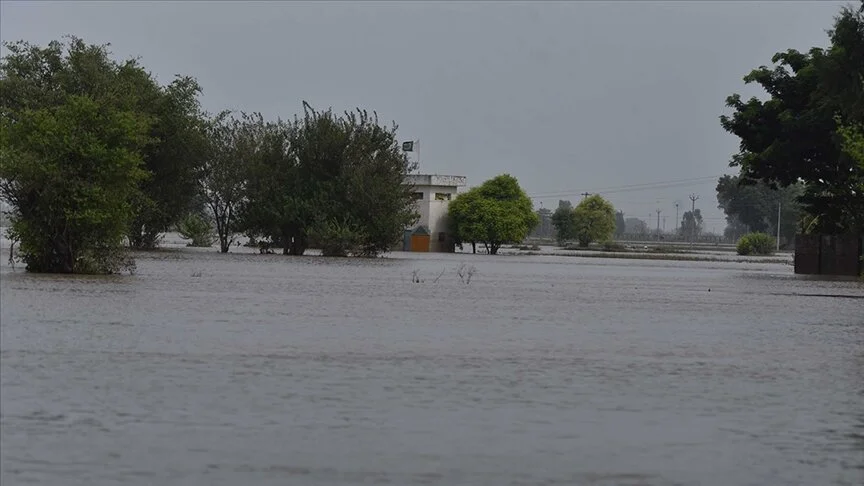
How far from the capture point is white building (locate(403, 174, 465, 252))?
342 ft

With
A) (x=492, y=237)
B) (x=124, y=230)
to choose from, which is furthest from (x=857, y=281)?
(x=492, y=237)

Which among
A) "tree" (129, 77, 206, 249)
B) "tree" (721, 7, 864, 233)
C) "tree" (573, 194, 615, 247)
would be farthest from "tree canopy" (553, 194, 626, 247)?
"tree" (721, 7, 864, 233)

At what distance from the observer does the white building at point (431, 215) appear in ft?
342

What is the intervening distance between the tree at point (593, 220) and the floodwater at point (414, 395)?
126 meters

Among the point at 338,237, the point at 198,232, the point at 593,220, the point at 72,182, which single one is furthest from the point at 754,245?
the point at 72,182

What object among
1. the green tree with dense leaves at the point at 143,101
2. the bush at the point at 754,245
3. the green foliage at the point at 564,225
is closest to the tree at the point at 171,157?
the green tree with dense leaves at the point at 143,101

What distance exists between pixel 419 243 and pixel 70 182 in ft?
226

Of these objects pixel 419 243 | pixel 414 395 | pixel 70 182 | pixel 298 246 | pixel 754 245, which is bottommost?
pixel 414 395

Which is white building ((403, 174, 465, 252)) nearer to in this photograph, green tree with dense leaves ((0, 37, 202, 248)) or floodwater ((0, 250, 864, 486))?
green tree with dense leaves ((0, 37, 202, 248))

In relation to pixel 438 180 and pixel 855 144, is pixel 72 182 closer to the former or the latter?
pixel 855 144

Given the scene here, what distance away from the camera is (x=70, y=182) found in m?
36.1

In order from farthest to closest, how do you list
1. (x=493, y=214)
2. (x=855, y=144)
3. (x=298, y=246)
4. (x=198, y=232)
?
(x=493, y=214) < (x=198, y=232) < (x=298, y=246) < (x=855, y=144)

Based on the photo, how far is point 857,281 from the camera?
170ft

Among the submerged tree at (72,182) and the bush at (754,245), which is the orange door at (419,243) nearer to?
the bush at (754,245)
